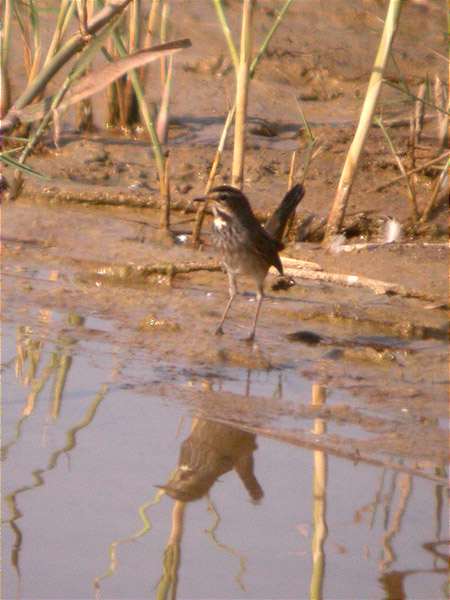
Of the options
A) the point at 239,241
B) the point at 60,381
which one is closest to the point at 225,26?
the point at 239,241

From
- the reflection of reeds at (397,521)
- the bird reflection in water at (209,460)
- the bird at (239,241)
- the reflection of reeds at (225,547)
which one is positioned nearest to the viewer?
the reflection of reeds at (225,547)

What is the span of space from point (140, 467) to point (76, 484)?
1.09 feet

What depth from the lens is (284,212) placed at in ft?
26.8

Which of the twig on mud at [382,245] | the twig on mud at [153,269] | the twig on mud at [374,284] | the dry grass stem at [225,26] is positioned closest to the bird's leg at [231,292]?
the twig on mud at [153,269]

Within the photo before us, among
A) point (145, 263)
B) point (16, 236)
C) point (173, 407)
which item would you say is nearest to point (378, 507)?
point (173, 407)

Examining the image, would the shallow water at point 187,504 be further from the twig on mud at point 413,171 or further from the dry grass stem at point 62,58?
A: the twig on mud at point 413,171

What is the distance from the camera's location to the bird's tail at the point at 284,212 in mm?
8080

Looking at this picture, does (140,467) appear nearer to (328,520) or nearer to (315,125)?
(328,520)

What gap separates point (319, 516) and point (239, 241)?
2959mm

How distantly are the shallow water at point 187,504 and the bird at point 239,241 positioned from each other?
117cm

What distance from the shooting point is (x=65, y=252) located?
879 cm

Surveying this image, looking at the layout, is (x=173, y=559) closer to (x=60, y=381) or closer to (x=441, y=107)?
(x=60, y=381)

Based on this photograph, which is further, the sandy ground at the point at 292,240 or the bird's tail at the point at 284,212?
the bird's tail at the point at 284,212

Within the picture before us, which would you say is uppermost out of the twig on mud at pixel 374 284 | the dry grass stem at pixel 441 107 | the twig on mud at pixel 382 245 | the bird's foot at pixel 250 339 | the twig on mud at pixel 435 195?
the dry grass stem at pixel 441 107
